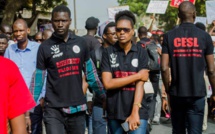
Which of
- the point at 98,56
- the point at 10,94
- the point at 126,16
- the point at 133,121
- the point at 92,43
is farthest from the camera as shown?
the point at 92,43

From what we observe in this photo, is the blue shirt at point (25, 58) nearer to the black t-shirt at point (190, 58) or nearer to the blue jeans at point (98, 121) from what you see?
the blue jeans at point (98, 121)

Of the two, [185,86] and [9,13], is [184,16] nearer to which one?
[185,86]

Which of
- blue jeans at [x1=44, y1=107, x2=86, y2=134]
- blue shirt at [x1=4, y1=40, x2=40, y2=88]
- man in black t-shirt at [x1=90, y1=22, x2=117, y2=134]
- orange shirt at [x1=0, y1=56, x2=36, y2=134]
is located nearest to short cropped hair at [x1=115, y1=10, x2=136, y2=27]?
blue jeans at [x1=44, y1=107, x2=86, y2=134]

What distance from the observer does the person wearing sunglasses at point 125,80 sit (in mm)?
4090

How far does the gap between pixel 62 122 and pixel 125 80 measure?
33.5 inches

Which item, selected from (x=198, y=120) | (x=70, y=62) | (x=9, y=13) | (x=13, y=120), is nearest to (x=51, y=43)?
(x=70, y=62)

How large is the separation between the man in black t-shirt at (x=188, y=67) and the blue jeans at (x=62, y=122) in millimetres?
1092

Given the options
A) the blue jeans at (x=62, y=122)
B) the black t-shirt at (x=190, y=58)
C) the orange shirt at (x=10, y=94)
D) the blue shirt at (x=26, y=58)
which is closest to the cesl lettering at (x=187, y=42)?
the black t-shirt at (x=190, y=58)

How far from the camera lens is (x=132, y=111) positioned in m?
4.09

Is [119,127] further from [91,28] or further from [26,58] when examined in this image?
[91,28]

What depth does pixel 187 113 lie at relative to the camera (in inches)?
188

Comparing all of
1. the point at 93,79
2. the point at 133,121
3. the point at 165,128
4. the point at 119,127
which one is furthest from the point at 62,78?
the point at 165,128

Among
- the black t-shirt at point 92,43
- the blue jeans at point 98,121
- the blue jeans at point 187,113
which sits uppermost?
the black t-shirt at point 92,43

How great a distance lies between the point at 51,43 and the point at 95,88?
2.31ft
